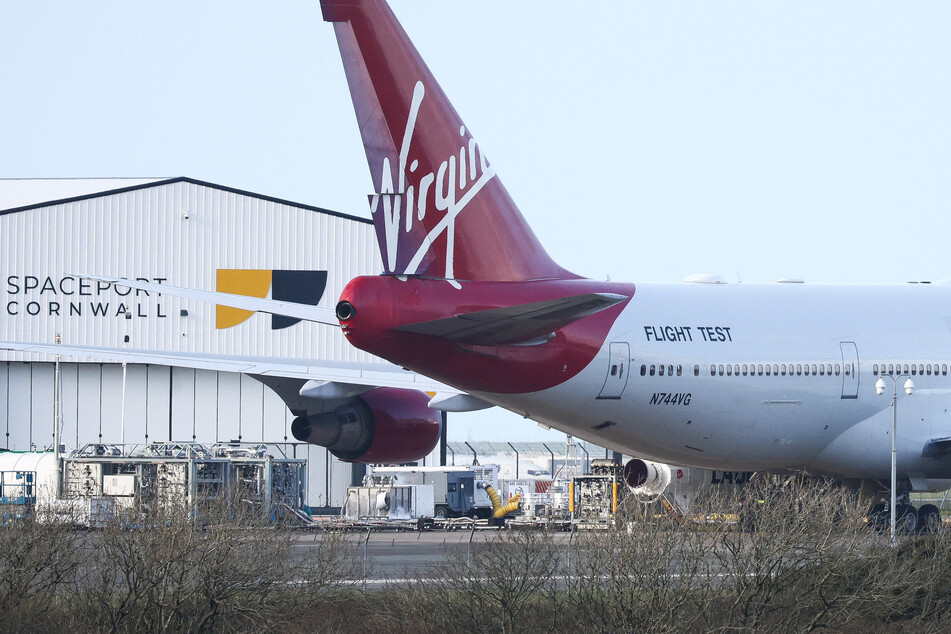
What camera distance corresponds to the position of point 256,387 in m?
57.4

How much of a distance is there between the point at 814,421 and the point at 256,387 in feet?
105

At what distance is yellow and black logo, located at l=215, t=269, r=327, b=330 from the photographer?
56500mm

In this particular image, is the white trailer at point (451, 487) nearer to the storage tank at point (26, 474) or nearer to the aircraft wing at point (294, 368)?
the storage tank at point (26, 474)

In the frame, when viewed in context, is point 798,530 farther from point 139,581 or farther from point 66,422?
point 66,422

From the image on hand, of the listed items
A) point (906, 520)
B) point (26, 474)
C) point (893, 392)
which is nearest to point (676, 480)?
point (906, 520)

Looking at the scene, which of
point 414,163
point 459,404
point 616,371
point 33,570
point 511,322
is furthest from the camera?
point 459,404

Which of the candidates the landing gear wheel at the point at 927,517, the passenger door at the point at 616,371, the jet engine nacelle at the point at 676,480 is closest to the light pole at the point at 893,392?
the landing gear wheel at the point at 927,517

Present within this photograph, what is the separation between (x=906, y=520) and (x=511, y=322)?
13.5 metres

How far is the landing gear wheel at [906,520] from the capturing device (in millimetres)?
31375

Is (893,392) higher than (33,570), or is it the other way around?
(893,392)

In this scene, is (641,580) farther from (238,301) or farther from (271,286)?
(271,286)

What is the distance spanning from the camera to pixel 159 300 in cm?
5638

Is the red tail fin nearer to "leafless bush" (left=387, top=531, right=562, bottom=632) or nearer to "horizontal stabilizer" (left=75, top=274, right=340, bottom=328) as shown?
"horizontal stabilizer" (left=75, top=274, right=340, bottom=328)

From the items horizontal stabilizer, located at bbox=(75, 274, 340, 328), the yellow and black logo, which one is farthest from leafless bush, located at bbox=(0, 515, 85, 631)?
the yellow and black logo
